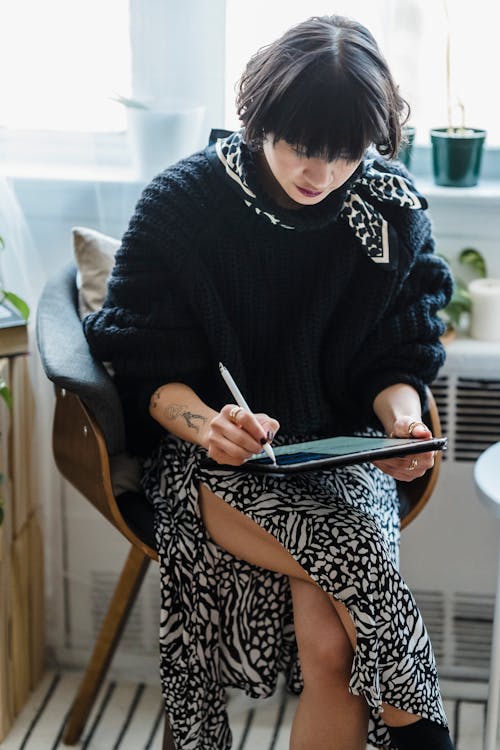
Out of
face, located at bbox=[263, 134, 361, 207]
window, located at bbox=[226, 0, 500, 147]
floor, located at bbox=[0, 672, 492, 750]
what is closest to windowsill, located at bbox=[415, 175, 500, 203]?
window, located at bbox=[226, 0, 500, 147]

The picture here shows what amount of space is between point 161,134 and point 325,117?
603 mm

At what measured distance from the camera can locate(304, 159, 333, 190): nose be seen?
1349 mm

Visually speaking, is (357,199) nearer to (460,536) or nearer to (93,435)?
(93,435)

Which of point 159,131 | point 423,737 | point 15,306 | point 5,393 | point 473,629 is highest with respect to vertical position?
point 159,131

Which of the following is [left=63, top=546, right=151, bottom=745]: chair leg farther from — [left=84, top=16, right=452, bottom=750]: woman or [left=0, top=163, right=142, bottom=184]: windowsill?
[left=0, top=163, right=142, bottom=184]: windowsill

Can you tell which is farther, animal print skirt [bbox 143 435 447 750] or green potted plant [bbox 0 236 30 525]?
green potted plant [bbox 0 236 30 525]

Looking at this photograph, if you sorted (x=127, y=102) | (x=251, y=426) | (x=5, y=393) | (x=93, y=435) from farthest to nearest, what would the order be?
(x=127, y=102) < (x=5, y=393) < (x=93, y=435) < (x=251, y=426)

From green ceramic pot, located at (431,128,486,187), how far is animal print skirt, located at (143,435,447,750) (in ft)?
2.08

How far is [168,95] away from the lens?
188 centimetres

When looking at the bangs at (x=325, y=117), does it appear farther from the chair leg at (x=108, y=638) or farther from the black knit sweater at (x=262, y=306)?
the chair leg at (x=108, y=638)

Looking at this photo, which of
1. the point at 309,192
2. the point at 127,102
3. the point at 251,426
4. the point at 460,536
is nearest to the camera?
the point at 251,426

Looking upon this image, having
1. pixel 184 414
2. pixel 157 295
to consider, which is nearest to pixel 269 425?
pixel 184 414

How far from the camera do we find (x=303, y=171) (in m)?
1.36

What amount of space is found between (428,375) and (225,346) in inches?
12.2
